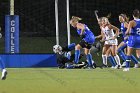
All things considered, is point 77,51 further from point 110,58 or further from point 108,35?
point 108,35

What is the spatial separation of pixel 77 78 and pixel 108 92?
2.67 m

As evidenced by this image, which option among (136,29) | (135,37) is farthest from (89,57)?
(136,29)

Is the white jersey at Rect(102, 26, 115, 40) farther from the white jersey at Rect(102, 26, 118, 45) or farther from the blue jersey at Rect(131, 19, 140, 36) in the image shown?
the blue jersey at Rect(131, 19, 140, 36)

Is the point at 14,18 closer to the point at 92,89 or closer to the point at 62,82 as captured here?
the point at 62,82

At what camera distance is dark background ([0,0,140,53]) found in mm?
25453

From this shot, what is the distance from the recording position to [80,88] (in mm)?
10727

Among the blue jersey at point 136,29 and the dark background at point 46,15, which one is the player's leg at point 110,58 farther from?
the dark background at point 46,15

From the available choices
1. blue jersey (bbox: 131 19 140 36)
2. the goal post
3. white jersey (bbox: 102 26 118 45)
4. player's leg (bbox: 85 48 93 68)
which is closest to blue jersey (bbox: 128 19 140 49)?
blue jersey (bbox: 131 19 140 36)

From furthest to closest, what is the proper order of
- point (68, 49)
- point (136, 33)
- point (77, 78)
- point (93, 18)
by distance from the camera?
point (93, 18) → point (68, 49) → point (136, 33) → point (77, 78)

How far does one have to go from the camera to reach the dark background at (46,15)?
2545 cm

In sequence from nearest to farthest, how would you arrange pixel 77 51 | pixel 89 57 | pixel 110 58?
pixel 89 57, pixel 77 51, pixel 110 58

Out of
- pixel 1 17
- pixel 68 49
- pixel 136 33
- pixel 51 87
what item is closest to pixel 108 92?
pixel 51 87

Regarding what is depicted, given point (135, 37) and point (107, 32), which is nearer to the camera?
point (135, 37)

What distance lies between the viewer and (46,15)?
2653 cm
